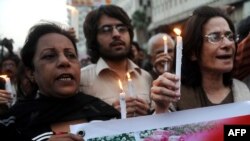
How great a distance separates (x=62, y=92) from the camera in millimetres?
2328

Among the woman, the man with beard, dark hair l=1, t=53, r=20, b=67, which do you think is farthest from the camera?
dark hair l=1, t=53, r=20, b=67

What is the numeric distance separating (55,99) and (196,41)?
85 cm

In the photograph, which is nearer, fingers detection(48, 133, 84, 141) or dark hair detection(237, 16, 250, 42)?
fingers detection(48, 133, 84, 141)

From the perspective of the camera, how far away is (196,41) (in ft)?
8.50

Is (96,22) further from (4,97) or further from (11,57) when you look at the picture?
(11,57)

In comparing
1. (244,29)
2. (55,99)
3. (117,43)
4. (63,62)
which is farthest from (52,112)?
(244,29)

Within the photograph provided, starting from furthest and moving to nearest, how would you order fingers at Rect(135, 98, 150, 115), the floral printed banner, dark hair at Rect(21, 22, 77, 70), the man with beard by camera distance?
the man with beard
dark hair at Rect(21, 22, 77, 70)
fingers at Rect(135, 98, 150, 115)
the floral printed banner

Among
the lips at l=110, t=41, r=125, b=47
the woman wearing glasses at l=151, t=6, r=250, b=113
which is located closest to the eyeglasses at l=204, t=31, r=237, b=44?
the woman wearing glasses at l=151, t=6, r=250, b=113

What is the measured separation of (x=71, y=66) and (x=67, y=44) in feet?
0.57

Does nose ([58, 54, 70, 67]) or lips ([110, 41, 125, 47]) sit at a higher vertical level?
lips ([110, 41, 125, 47])

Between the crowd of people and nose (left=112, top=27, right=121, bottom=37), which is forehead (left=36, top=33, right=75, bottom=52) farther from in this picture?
nose (left=112, top=27, right=121, bottom=37)

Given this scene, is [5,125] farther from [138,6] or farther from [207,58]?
[138,6]

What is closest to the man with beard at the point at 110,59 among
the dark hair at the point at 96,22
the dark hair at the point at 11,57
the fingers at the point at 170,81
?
the dark hair at the point at 96,22

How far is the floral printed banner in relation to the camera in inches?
76.4
